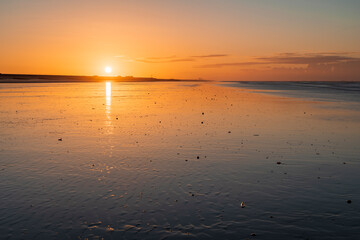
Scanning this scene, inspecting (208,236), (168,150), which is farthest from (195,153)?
(208,236)

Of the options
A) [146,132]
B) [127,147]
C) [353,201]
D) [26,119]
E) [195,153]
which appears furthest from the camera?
[26,119]

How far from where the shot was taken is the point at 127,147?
53.5 feet

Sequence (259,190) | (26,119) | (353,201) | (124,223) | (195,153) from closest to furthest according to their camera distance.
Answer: (124,223) → (353,201) → (259,190) → (195,153) → (26,119)

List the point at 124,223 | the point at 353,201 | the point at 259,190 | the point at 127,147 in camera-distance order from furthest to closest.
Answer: the point at 127,147 → the point at 259,190 → the point at 353,201 → the point at 124,223

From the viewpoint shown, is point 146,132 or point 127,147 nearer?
point 127,147

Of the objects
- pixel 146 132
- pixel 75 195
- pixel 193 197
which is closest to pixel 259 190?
pixel 193 197

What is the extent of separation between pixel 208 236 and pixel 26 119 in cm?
2421

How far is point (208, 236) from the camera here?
24.0ft

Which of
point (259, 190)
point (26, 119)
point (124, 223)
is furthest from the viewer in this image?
point (26, 119)

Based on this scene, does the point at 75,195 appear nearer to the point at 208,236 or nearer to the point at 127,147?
the point at 208,236

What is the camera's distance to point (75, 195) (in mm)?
9680

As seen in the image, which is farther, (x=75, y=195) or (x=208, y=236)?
(x=75, y=195)

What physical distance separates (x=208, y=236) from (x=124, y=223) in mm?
2303

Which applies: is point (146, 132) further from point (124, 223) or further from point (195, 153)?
point (124, 223)
